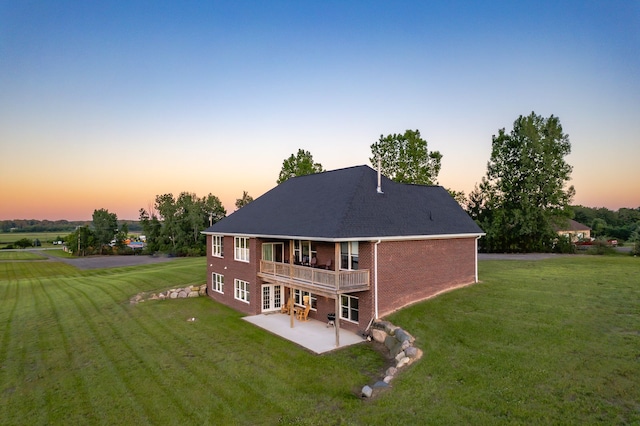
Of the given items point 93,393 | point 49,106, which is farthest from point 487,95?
point 49,106

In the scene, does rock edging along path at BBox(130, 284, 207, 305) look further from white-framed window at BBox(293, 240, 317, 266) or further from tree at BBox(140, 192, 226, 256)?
tree at BBox(140, 192, 226, 256)

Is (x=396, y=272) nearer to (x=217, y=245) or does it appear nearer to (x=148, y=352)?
(x=148, y=352)

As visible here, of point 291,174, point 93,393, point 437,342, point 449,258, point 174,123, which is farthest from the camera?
point 291,174

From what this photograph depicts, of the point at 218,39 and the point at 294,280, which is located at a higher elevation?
the point at 218,39

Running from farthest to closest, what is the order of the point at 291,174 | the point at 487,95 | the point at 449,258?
the point at 291,174, the point at 487,95, the point at 449,258

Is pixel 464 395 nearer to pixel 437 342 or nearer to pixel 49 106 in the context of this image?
pixel 437 342

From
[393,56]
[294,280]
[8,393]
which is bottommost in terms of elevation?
[8,393]

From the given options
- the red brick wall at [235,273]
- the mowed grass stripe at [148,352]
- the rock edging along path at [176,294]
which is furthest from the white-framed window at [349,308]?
the rock edging along path at [176,294]
